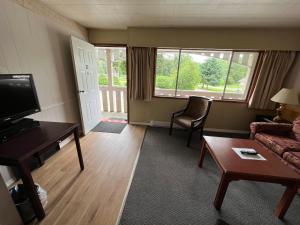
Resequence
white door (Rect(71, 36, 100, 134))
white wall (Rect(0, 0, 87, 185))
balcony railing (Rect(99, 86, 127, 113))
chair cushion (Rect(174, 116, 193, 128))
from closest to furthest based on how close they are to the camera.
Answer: white wall (Rect(0, 0, 87, 185)), white door (Rect(71, 36, 100, 134)), chair cushion (Rect(174, 116, 193, 128)), balcony railing (Rect(99, 86, 127, 113))

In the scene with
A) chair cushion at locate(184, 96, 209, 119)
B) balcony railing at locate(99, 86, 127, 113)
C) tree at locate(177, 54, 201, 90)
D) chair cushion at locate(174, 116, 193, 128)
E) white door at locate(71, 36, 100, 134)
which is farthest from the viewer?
balcony railing at locate(99, 86, 127, 113)

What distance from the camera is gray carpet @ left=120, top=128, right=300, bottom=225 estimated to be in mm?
1379

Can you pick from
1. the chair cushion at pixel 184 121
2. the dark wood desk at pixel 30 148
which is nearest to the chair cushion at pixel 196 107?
the chair cushion at pixel 184 121

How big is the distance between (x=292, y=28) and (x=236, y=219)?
3.44m

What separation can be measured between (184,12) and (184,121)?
6.07ft

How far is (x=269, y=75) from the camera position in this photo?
2.88 m

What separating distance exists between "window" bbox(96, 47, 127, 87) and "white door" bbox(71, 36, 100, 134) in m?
1.03

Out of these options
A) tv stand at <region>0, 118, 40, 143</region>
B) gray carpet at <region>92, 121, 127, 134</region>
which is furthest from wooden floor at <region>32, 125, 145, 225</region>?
tv stand at <region>0, 118, 40, 143</region>

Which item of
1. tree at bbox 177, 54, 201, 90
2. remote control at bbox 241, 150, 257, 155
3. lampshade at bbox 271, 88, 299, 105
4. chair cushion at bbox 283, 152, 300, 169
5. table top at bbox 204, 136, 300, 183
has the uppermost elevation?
tree at bbox 177, 54, 201, 90

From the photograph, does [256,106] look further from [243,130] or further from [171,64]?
[171,64]

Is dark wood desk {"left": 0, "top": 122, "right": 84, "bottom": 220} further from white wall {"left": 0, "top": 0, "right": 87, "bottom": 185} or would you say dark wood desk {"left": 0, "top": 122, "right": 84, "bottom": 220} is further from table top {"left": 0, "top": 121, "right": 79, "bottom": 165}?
white wall {"left": 0, "top": 0, "right": 87, "bottom": 185}

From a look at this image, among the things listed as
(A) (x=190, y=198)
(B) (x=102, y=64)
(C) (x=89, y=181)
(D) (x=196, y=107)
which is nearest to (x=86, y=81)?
(B) (x=102, y=64)

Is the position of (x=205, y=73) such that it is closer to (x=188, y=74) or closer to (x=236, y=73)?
(x=188, y=74)

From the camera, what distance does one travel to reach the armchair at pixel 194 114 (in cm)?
276
